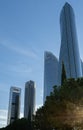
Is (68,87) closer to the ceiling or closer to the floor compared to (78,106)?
closer to the ceiling

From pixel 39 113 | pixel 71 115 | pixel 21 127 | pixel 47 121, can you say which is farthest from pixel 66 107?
pixel 21 127

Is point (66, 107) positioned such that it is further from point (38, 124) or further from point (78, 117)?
point (38, 124)

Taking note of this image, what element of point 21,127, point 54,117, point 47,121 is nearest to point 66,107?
point 54,117

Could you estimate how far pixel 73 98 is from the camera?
4741cm

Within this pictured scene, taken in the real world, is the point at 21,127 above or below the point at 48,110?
below

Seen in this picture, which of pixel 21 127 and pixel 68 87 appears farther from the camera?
pixel 21 127

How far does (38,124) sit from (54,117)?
1491 cm

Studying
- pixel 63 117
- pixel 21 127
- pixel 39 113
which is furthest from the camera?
pixel 21 127

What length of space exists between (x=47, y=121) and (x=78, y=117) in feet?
35.9

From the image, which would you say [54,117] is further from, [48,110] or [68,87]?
[68,87]

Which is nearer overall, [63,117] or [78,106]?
[78,106]

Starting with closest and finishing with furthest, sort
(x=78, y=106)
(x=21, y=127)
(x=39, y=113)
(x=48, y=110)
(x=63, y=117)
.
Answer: (x=78, y=106) → (x=63, y=117) → (x=48, y=110) → (x=39, y=113) → (x=21, y=127)

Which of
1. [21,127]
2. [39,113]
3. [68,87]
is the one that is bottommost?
[21,127]

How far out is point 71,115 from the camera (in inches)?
1916
